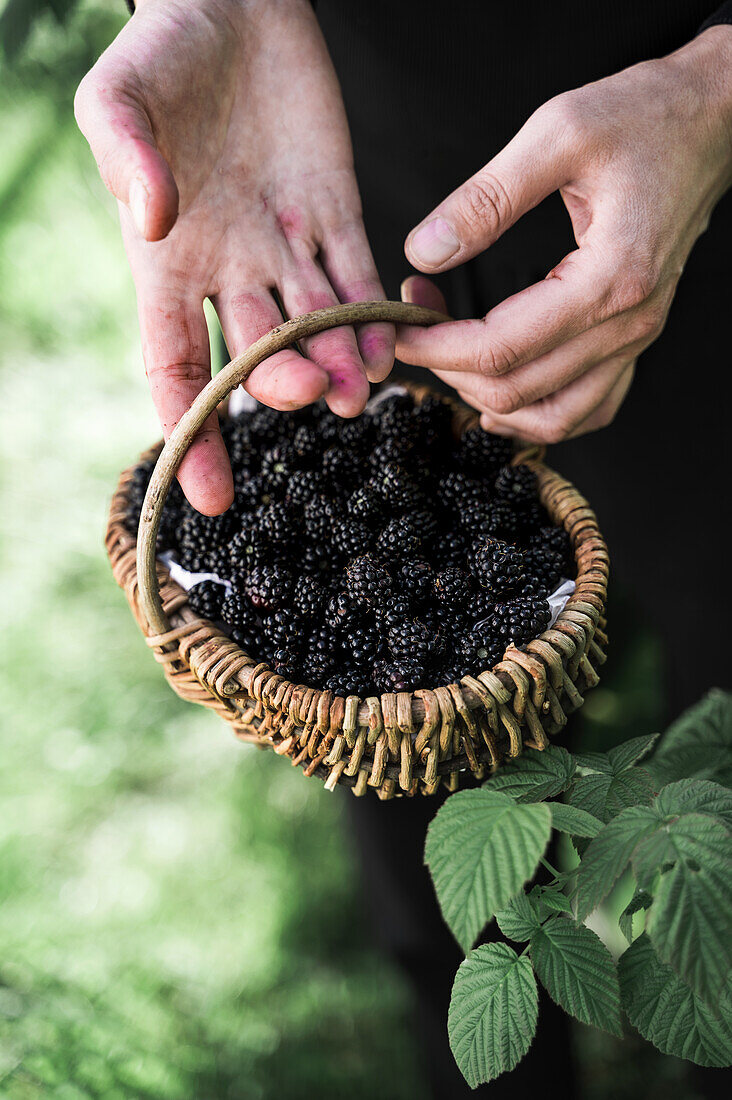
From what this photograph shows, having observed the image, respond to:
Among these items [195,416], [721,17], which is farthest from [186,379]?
[721,17]

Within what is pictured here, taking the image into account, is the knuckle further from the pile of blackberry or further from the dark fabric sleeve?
the dark fabric sleeve

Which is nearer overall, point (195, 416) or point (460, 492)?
point (195, 416)

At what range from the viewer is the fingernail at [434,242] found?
0.91 m

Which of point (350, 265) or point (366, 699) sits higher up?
point (350, 265)

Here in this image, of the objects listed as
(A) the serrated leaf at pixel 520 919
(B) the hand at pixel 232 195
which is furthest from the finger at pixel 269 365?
(A) the serrated leaf at pixel 520 919

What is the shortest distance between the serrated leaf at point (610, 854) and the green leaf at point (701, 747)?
229mm

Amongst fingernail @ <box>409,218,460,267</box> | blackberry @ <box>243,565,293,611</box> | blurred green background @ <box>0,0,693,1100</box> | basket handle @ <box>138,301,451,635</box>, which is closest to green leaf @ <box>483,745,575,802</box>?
blackberry @ <box>243,565,293,611</box>

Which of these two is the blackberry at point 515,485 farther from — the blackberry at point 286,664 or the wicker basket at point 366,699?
the blackberry at point 286,664

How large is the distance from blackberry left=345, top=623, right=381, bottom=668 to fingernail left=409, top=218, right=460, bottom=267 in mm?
463

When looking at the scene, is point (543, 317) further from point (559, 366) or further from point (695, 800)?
point (695, 800)

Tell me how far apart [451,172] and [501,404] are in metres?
0.49

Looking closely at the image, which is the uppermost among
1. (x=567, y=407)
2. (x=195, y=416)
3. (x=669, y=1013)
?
(x=195, y=416)

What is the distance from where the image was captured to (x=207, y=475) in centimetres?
88

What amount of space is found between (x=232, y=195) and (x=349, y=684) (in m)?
0.69
